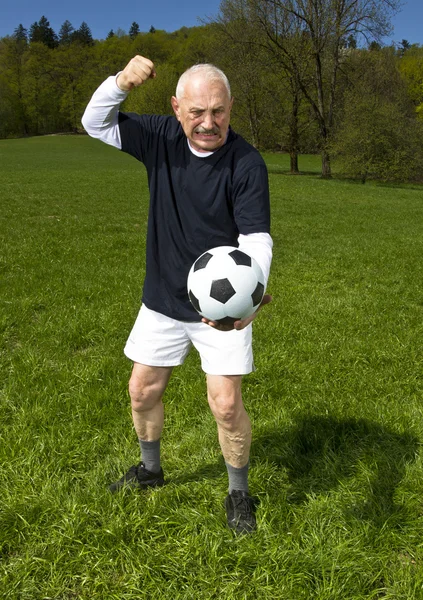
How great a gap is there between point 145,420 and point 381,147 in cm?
2969

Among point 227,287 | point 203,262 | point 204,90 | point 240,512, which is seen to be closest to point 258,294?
point 227,287

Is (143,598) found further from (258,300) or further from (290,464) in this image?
(258,300)

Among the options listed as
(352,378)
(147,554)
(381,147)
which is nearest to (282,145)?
(381,147)

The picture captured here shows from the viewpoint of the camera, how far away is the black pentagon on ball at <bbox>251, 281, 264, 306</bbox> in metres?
2.18

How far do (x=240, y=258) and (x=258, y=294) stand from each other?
0.18 metres

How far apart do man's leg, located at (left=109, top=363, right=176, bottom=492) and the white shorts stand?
8 centimetres

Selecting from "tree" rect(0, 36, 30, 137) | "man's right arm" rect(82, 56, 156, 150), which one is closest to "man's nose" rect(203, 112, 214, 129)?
"man's right arm" rect(82, 56, 156, 150)

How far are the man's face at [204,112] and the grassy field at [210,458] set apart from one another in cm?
198

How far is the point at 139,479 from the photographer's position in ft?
9.64

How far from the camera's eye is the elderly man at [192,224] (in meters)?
2.38

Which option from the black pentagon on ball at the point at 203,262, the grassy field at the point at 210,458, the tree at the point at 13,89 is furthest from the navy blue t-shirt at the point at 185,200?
the tree at the point at 13,89

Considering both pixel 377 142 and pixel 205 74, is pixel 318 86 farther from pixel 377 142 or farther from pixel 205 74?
pixel 205 74

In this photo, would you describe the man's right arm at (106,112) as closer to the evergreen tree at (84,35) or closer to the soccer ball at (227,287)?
the soccer ball at (227,287)

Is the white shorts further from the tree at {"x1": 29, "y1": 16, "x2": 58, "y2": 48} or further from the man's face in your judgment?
the tree at {"x1": 29, "y1": 16, "x2": 58, "y2": 48}
